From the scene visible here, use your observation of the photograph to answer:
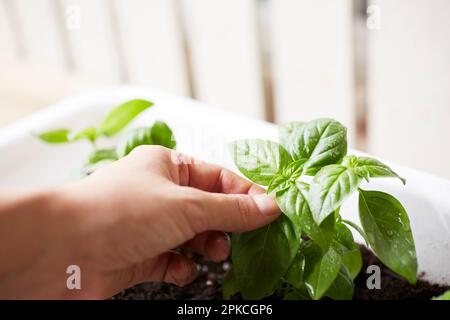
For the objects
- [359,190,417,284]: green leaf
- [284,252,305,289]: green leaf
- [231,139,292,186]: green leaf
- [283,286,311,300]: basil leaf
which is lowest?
[283,286,311,300]: basil leaf

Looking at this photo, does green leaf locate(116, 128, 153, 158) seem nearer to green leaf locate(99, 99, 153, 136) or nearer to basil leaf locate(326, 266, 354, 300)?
green leaf locate(99, 99, 153, 136)

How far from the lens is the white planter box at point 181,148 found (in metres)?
0.69

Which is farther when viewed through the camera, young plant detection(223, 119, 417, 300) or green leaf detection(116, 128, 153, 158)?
green leaf detection(116, 128, 153, 158)

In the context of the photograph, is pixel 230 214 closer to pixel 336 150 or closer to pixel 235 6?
pixel 336 150

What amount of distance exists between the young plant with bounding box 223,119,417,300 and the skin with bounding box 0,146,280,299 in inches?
1.2

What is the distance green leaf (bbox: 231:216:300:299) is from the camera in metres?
0.57

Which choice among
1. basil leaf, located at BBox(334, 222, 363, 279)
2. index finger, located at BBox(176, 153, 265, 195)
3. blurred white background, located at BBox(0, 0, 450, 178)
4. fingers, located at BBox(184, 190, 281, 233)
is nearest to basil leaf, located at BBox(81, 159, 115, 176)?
index finger, located at BBox(176, 153, 265, 195)

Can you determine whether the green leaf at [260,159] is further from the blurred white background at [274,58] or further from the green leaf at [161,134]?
the blurred white background at [274,58]

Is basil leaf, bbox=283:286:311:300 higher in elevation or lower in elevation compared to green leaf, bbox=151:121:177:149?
lower

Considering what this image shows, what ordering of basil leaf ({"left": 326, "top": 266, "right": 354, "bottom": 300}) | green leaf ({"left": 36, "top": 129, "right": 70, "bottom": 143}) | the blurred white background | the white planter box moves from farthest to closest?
the blurred white background, green leaf ({"left": 36, "top": 129, "right": 70, "bottom": 143}), the white planter box, basil leaf ({"left": 326, "top": 266, "right": 354, "bottom": 300})

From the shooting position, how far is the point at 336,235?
0.60m

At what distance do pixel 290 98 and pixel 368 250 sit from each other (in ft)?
1.76

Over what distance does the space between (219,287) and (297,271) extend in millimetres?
211

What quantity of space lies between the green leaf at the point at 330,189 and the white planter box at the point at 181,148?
0.73ft
